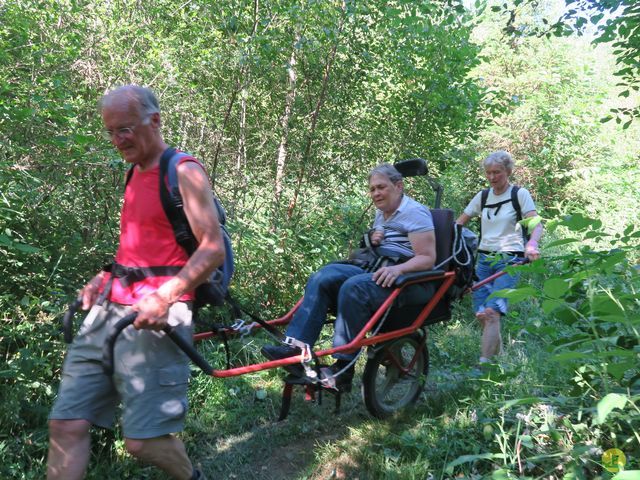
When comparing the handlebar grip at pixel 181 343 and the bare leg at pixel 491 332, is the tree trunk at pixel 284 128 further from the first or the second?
the handlebar grip at pixel 181 343

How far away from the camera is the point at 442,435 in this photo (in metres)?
3.42

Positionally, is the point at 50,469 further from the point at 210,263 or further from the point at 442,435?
the point at 442,435

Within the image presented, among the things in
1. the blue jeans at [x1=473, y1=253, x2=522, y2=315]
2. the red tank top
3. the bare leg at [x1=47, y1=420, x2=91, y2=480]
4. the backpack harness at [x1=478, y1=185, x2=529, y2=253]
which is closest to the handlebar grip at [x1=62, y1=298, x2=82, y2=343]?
the red tank top

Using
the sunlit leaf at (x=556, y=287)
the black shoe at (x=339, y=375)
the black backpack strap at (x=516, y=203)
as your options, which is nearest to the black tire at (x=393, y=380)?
the black shoe at (x=339, y=375)

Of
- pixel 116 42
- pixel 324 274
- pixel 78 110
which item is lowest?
pixel 324 274

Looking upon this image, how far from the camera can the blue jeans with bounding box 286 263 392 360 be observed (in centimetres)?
369

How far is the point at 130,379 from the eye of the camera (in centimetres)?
246

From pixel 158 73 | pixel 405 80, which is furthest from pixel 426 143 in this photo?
pixel 158 73

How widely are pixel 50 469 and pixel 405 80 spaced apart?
5693 mm

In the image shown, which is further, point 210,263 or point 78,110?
point 78,110

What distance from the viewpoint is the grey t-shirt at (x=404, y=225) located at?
4.01m

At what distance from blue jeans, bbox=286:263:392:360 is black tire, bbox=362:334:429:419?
0.39 m

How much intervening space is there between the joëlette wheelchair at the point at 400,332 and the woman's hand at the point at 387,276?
0.16ft

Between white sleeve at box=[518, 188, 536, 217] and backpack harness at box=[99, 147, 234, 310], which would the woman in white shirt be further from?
backpack harness at box=[99, 147, 234, 310]
